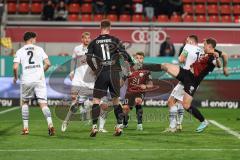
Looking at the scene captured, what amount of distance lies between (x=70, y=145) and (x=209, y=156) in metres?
2.64

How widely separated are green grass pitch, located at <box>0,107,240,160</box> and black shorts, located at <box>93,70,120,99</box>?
2.88 ft

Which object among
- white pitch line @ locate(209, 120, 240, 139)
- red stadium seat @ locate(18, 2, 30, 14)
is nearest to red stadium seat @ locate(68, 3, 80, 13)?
red stadium seat @ locate(18, 2, 30, 14)

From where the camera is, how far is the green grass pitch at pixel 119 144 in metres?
9.80

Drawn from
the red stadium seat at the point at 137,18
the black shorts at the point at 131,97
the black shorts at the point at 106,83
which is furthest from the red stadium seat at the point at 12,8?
the black shorts at the point at 106,83

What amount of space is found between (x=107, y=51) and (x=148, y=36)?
515 inches

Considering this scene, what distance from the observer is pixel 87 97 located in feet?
50.6

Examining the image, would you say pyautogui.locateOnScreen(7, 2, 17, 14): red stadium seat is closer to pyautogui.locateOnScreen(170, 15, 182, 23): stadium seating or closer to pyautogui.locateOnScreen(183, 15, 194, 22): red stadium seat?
pyautogui.locateOnScreen(170, 15, 182, 23): stadium seating

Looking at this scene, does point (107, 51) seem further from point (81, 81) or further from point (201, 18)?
point (201, 18)

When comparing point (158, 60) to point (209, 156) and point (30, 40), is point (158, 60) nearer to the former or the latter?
point (30, 40)

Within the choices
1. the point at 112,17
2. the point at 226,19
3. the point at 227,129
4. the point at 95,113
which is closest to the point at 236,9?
the point at 226,19

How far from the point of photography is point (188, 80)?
12781mm

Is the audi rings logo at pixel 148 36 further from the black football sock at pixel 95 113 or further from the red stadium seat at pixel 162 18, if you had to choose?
the black football sock at pixel 95 113

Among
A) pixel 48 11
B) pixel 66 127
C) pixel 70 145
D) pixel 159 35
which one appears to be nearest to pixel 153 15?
pixel 159 35

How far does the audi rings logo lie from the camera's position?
2502 cm
